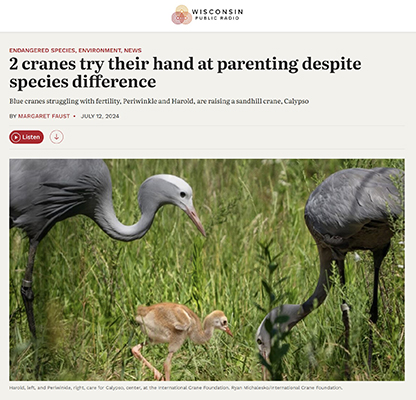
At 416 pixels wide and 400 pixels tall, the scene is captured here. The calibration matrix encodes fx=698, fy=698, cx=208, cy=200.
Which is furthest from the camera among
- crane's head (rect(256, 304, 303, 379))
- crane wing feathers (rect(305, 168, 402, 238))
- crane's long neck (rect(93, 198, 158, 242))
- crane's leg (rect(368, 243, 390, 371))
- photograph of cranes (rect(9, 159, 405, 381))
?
crane's long neck (rect(93, 198, 158, 242))

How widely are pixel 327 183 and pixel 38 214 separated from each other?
5.60 feet

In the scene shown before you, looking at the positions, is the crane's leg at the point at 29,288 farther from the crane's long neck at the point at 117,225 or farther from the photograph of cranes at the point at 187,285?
the crane's long neck at the point at 117,225

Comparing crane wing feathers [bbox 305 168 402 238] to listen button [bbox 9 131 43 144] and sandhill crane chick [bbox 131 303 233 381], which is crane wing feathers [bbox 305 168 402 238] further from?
listen button [bbox 9 131 43 144]

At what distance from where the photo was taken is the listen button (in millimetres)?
3861

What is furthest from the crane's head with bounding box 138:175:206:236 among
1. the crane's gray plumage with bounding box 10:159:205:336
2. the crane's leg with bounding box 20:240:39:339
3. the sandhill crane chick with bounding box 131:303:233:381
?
the crane's leg with bounding box 20:240:39:339

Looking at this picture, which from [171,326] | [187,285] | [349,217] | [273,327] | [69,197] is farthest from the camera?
[187,285]

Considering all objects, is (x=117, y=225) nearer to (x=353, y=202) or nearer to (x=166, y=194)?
(x=166, y=194)

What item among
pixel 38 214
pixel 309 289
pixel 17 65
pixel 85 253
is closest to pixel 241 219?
pixel 309 289

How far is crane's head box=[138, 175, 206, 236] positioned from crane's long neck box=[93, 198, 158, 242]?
2.0 inches

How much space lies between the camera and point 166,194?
4.23 m

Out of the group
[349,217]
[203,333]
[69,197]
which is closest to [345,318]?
[349,217]
